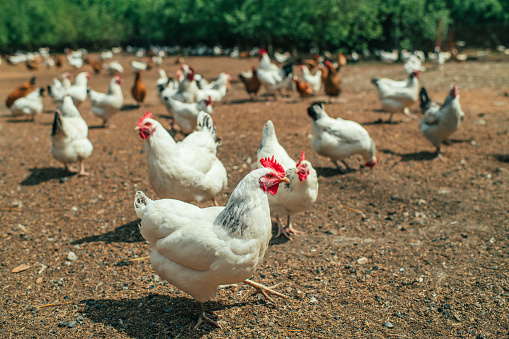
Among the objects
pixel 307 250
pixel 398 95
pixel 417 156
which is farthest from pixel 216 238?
pixel 398 95

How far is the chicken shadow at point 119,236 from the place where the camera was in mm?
5383

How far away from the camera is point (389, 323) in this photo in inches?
145

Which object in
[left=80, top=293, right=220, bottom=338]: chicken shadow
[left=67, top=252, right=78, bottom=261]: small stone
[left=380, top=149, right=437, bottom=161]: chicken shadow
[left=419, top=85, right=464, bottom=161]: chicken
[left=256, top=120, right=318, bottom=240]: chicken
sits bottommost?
[left=67, top=252, right=78, bottom=261]: small stone

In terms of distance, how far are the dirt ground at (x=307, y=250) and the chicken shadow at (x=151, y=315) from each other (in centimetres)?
1

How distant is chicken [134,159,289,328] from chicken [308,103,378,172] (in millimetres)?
4036

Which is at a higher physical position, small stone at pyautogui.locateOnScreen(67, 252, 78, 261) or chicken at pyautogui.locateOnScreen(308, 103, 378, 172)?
chicken at pyautogui.locateOnScreen(308, 103, 378, 172)

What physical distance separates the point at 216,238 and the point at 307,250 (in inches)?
80.8

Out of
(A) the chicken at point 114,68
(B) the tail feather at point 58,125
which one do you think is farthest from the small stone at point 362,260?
(A) the chicken at point 114,68

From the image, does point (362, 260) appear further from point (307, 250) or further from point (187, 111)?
point (187, 111)

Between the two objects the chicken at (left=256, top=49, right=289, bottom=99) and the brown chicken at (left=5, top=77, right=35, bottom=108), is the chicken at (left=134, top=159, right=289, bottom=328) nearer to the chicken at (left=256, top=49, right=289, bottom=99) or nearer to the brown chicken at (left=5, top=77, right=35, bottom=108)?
the chicken at (left=256, top=49, right=289, bottom=99)

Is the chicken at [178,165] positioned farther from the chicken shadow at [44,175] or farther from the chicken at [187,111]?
the chicken at [187,111]

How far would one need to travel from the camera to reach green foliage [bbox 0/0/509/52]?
24.9 metres

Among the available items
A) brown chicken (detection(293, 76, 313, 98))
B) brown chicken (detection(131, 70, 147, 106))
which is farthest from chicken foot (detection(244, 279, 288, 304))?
brown chicken (detection(131, 70, 147, 106))

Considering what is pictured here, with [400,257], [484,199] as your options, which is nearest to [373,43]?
[484,199]
